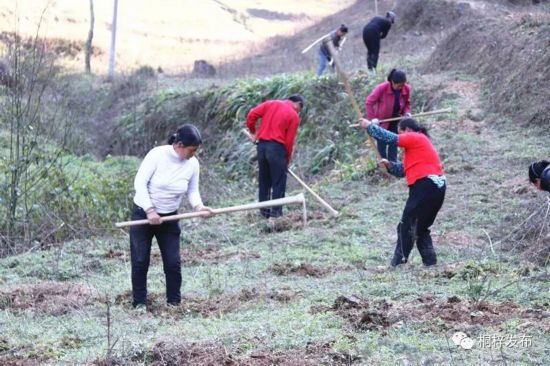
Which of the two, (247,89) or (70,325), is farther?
(247,89)

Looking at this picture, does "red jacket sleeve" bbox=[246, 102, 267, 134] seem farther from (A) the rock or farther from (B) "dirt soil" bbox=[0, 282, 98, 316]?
(A) the rock

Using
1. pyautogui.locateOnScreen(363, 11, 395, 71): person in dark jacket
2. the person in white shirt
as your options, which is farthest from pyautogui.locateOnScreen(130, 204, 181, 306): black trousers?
pyautogui.locateOnScreen(363, 11, 395, 71): person in dark jacket

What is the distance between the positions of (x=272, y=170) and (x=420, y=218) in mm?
3731

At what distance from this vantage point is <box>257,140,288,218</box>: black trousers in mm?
→ 11633

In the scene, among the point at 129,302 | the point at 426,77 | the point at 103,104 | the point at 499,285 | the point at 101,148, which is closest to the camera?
the point at 499,285

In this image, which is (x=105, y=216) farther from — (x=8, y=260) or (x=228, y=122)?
(x=228, y=122)

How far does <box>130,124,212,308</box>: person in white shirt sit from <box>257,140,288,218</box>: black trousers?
4314 mm

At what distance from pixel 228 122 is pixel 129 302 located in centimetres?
1326

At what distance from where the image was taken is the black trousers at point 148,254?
23.7ft

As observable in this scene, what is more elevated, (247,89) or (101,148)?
(247,89)

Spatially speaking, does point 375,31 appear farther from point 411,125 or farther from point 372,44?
point 411,125

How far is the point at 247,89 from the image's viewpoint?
20516 millimetres

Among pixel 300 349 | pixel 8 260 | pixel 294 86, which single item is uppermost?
pixel 294 86

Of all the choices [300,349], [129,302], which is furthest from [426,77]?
[300,349]
